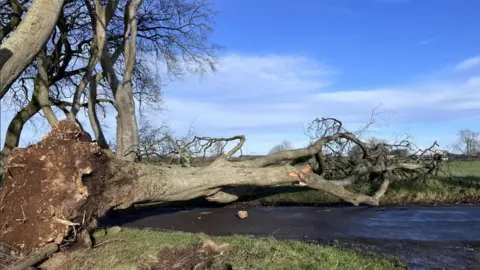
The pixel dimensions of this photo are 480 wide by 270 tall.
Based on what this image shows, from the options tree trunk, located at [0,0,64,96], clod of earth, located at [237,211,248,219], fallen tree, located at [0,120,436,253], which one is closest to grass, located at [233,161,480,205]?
fallen tree, located at [0,120,436,253]

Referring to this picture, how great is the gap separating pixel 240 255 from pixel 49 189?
350 cm

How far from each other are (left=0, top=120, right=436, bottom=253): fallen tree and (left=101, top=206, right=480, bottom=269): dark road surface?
0.82 metres

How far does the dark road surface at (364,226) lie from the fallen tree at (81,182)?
0.82m

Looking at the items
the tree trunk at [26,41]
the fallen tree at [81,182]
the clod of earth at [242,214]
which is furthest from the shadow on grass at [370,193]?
the tree trunk at [26,41]

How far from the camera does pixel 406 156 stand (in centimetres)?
1465

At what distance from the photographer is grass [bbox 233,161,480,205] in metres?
12.7

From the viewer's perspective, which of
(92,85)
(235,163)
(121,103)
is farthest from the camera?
(92,85)

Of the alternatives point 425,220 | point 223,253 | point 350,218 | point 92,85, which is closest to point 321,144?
point 350,218

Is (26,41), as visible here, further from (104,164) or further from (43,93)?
(43,93)

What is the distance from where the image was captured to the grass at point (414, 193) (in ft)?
41.8

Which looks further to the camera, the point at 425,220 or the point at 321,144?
the point at 321,144

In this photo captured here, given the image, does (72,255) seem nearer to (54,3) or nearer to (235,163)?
(54,3)

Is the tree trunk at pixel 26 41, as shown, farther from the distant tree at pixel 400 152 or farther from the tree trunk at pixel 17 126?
the distant tree at pixel 400 152

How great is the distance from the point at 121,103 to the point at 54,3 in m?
6.62
